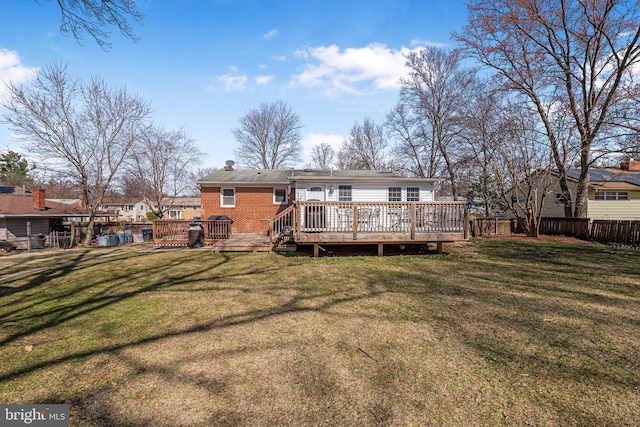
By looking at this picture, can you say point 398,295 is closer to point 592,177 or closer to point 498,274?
point 498,274

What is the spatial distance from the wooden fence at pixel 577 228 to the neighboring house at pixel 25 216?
26.2m

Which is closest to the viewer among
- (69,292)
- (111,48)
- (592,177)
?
(111,48)

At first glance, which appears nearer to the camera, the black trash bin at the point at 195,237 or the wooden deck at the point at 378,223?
the wooden deck at the point at 378,223

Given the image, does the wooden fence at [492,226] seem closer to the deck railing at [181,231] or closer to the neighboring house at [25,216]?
the deck railing at [181,231]

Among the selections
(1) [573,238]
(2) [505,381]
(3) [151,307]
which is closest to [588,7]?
(1) [573,238]

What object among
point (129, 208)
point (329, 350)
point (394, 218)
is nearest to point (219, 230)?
point (394, 218)

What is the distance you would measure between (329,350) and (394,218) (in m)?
7.13

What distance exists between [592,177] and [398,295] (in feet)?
83.9

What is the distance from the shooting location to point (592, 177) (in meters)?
22.2

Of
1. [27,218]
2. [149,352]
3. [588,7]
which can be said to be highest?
[588,7]

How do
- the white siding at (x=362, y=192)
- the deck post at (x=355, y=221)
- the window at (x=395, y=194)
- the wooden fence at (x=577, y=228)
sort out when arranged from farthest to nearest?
the window at (x=395, y=194) → the white siding at (x=362, y=192) → the wooden fence at (x=577, y=228) → the deck post at (x=355, y=221)

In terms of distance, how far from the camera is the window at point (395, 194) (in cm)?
1434

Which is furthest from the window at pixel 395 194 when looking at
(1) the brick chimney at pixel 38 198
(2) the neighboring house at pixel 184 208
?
(2) the neighboring house at pixel 184 208

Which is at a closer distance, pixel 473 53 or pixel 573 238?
pixel 573 238
